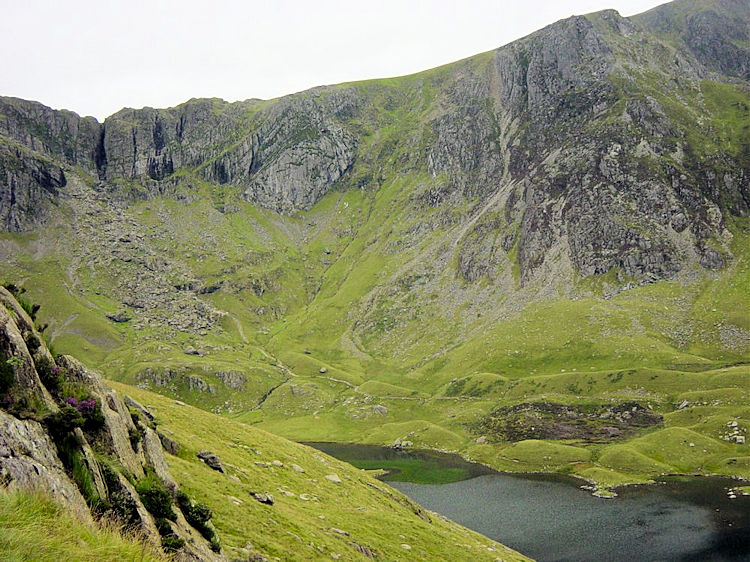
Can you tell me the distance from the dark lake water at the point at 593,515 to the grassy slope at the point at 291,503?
34630mm

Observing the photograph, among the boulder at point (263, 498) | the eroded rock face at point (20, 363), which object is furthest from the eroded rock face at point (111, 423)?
the boulder at point (263, 498)

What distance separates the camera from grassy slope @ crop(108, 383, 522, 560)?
35.3 metres

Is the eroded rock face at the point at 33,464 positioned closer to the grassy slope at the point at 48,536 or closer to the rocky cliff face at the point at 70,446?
the rocky cliff face at the point at 70,446

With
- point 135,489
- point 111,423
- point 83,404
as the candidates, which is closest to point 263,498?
point 111,423

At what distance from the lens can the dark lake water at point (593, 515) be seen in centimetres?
9569

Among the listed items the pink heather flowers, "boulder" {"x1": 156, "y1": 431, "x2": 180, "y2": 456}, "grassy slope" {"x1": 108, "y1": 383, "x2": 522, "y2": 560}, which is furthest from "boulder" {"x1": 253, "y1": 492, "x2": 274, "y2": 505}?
the pink heather flowers

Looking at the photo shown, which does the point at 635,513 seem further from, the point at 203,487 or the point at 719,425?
the point at 203,487

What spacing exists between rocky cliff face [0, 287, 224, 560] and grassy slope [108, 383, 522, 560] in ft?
31.3

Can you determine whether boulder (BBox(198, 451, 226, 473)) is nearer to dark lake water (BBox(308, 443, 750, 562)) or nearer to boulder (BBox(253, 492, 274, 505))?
boulder (BBox(253, 492, 274, 505))

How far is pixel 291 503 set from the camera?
46.8m

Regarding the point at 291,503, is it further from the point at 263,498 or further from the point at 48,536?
the point at 48,536

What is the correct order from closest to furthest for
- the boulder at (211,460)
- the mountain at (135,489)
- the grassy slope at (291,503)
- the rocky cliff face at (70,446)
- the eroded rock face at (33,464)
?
the mountain at (135,489) → the eroded rock face at (33,464) → the rocky cliff face at (70,446) → the grassy slope at (291,503) → the boulder at (211,460)

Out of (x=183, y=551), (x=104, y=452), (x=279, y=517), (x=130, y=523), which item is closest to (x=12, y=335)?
(x=104, y=452)

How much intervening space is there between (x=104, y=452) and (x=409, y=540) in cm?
3965
